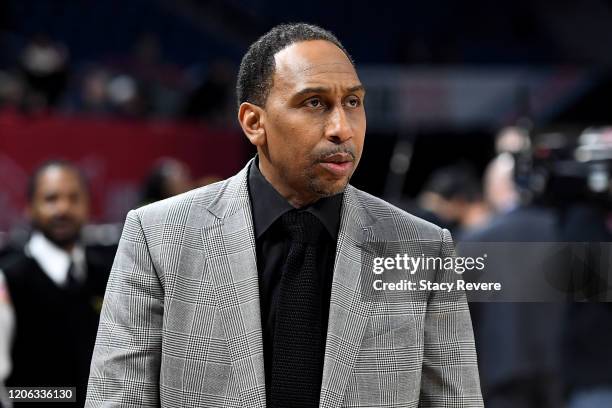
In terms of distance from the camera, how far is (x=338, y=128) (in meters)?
1.84

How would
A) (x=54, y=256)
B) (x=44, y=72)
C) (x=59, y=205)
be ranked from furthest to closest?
(x=44, y=72), (x=59, y=205), (x=54, y=256)

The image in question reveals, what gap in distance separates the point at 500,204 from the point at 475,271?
291cm

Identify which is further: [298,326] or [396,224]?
[396,224]

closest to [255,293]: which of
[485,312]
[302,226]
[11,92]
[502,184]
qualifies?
[302,226]

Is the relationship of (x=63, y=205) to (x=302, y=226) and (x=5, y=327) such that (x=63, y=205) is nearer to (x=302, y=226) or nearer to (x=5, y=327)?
(x=5, y=327)

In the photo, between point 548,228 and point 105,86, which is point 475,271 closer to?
point 548,228

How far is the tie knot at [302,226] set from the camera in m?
1.97

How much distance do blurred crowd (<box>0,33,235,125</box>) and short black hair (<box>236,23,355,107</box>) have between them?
751cm

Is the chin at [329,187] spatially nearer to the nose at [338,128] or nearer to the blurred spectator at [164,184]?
the nose at [338,128]

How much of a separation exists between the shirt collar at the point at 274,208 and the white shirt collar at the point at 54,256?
51.9 inches

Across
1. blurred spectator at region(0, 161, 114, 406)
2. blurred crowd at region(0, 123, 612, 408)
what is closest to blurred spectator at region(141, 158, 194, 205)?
blurred crowd at region(0, 123, 612, 408)

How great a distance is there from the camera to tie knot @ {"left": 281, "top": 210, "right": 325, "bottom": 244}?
1.97m

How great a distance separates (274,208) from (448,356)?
1.43 ft

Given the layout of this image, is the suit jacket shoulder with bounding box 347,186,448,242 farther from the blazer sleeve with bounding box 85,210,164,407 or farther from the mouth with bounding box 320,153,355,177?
the blazer sleeve with bounding box 85,210,164,407
